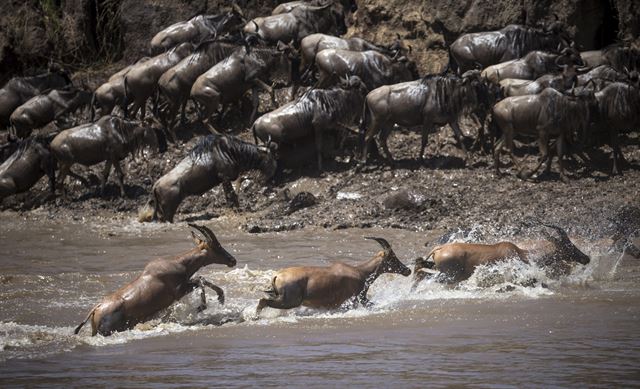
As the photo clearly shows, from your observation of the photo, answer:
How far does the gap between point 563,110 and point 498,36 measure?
9.43 feet

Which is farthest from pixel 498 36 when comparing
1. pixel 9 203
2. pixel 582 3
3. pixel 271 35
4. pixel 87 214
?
pixel 9 203

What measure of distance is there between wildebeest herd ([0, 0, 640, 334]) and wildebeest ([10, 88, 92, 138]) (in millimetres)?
25

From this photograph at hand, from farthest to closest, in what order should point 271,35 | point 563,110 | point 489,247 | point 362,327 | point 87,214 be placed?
point 271,35 → point 87,214 → point 563,110 → point 489,247 → point 362,327

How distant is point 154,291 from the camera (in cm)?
1019

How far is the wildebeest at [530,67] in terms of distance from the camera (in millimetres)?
17828

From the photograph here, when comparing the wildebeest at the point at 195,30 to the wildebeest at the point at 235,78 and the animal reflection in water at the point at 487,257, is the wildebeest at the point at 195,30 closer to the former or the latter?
the wildebeest at the point at 235,78

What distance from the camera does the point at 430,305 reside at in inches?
420

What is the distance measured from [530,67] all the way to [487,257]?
7178mm

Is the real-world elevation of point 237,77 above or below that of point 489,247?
above

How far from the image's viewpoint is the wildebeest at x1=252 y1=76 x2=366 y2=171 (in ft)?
56.0

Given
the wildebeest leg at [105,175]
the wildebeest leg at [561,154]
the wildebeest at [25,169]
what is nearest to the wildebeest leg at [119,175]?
the wildebeest leg at [105,175]

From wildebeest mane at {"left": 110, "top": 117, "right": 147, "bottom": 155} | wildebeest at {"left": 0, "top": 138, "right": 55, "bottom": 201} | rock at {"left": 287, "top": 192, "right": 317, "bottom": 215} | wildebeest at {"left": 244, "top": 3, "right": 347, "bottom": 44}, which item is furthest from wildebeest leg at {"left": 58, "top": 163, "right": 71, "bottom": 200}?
rock at {"left": 287, "top": 192, "right": 317, "bottom": 215}

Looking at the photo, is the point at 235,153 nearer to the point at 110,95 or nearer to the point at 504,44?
the point at 110,95

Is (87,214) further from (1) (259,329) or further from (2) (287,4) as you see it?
(1) (259,329)
